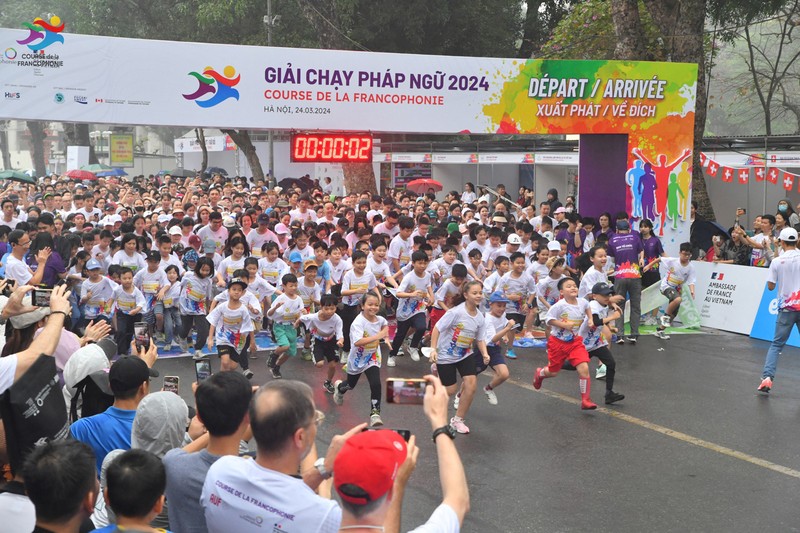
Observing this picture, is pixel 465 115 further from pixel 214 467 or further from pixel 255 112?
pixel 214 467

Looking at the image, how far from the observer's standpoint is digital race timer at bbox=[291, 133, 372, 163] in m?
16.2

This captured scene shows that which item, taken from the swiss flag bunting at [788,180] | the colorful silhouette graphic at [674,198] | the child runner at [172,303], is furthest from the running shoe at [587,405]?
the swiss flag bunting at [788,180]

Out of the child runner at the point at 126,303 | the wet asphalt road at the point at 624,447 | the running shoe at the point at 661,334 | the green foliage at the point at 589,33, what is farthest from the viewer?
the green foliage at the point at 589,33

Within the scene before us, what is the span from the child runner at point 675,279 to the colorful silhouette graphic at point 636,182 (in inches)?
70.7

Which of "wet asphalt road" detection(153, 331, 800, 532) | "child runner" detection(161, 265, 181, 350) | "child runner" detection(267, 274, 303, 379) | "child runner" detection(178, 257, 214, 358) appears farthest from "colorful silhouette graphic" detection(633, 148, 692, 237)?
"child runner" detection(161, 265, 181, 350)

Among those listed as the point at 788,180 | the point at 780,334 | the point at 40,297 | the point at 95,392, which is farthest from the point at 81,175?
the point at 40,297

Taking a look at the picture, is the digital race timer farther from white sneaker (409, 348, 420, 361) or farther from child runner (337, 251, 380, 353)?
white sneaker (409, 348, 420, 361)

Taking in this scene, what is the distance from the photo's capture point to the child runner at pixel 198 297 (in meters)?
12.8

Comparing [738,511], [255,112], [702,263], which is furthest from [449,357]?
[702,263]

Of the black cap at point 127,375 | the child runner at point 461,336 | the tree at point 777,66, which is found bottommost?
the child runner at point 461,336

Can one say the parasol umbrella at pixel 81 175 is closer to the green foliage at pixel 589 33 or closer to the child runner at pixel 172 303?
the green foliage at pixel 589 33

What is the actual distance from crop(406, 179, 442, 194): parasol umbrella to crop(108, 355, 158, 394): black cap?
23.3 meters

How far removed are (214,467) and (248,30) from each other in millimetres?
30040

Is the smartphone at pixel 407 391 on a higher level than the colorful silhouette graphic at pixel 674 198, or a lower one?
lower
